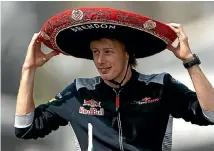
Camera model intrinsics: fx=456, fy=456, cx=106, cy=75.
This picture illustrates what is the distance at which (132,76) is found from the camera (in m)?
1.33

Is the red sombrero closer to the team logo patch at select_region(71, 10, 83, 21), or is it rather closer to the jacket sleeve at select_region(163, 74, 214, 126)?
the team logo patch at select_region(71, 10, 83, 21)

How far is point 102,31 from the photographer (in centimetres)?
123

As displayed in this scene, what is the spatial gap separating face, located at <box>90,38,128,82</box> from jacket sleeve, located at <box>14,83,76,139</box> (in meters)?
0.16

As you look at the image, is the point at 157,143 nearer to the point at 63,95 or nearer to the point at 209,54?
the point at 63,95

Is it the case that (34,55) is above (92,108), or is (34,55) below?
above

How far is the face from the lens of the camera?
124 centimetres

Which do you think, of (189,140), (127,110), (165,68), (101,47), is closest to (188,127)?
(189,140)

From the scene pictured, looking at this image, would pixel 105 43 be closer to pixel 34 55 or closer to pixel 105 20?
pixel 105 20

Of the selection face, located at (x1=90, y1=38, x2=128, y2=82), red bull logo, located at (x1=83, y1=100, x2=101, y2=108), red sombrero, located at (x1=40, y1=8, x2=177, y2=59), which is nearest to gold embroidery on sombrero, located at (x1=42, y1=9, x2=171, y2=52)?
red sombrero, located at (x1=40, y1=8, x2=177, y2=59)

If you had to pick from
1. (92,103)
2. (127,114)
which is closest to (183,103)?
(127,114)

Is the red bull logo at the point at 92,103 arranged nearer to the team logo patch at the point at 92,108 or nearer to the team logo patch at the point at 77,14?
the team logo patch at the point at 92,108

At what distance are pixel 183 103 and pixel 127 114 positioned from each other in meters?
0.16

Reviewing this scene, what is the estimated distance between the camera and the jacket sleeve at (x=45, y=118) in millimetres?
1302

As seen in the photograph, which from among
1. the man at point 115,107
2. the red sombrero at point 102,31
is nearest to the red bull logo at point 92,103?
the man at point 115,107
